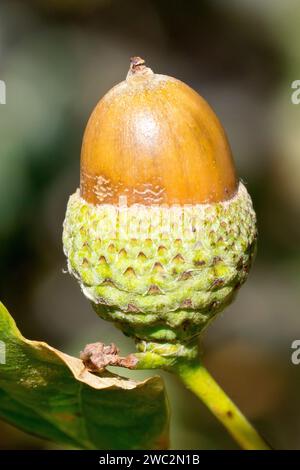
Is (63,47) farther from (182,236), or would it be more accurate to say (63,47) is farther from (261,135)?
(182,236)

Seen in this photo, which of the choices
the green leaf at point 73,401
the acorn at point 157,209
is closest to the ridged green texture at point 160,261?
the acorn at point 157,209

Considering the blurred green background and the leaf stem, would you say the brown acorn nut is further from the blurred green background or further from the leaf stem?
the blurred green background

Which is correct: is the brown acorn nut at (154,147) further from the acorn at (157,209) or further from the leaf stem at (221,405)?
the leaf stem at (221,405)

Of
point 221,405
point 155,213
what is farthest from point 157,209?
point 221,405

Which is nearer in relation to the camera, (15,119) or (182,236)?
(182,236)

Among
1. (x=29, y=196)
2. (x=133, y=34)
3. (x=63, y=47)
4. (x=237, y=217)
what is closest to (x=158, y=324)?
(x=237, y=217)
